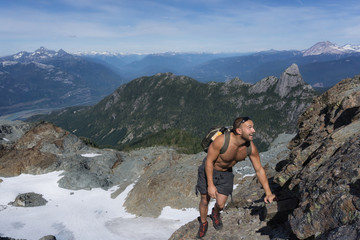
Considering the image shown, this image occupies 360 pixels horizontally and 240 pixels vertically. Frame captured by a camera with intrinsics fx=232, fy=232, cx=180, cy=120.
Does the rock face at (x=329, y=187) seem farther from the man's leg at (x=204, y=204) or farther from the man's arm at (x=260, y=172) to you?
the man's leg at (x=204, y=204)

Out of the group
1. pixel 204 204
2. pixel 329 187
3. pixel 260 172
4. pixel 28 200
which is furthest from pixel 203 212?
pixel 28 200

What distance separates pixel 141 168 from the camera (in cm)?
4866

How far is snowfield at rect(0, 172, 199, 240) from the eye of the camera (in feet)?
89.8

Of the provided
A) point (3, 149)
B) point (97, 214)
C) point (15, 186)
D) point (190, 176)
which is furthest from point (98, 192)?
point (3, 149)

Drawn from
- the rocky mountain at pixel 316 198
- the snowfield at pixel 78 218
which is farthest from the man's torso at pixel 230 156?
the snowfield at pixel 78 218

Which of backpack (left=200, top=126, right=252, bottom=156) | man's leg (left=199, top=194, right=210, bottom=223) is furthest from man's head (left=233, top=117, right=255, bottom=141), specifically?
man's leg (left=199, top=194, right=210, bottom=223)

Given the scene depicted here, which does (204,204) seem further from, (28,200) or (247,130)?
(28,200)

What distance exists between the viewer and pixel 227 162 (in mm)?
9133

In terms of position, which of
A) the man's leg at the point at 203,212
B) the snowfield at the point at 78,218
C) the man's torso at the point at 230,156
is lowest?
the snowfield at the point at 78,218

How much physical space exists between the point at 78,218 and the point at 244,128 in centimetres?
3165

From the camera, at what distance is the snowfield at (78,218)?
27358 millimetres

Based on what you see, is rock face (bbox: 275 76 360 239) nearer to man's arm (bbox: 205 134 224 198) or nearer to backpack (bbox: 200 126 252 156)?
backpack (bbox: 200 126 252 156)

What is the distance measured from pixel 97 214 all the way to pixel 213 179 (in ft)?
95.7

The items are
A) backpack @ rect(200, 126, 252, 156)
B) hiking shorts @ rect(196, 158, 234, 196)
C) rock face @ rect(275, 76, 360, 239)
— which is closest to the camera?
rock face @ rect(275, 76, 360, 239)
